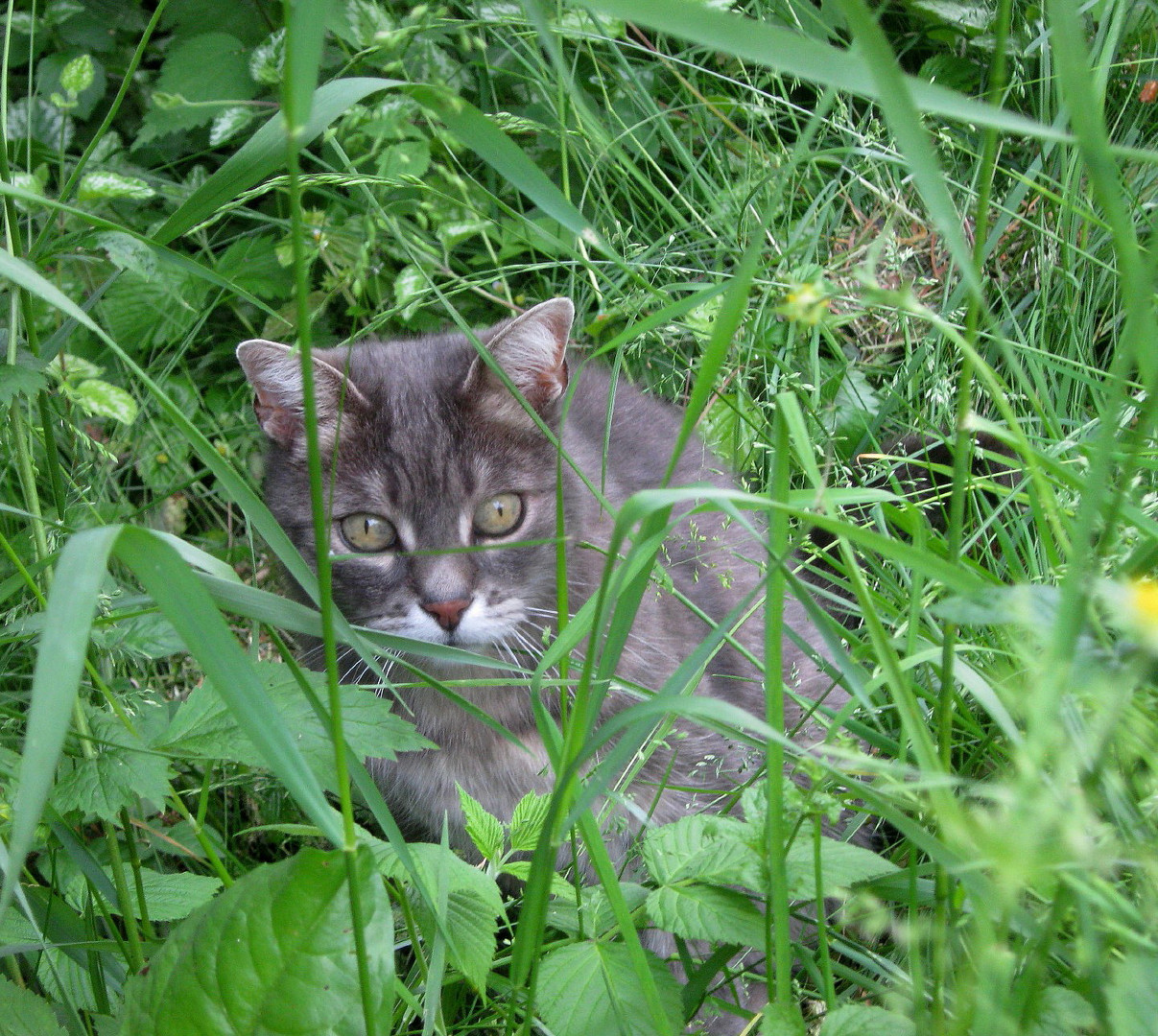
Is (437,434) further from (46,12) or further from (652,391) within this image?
(46,12)

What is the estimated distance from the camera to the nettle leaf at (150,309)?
7.86ft

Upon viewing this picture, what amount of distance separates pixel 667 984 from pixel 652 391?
5.17 feet

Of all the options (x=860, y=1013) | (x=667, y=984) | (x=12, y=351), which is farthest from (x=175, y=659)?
(x=860, y=1013)

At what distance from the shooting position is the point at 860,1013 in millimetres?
885

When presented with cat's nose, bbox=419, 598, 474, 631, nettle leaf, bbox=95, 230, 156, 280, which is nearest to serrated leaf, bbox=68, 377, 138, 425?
nettle leaf, bbox=95, 230, 156, 280

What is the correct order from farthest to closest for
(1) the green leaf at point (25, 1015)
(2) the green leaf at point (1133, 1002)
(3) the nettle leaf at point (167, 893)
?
(3) the nettle leaf at point (167, 893)
(1) the green leaf at point (25, 1015)
(2) the green leaf at point (1133, 1002)

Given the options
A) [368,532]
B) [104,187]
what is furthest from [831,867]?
[104,187]

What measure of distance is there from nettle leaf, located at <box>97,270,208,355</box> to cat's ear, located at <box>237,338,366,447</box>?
69 centimetres

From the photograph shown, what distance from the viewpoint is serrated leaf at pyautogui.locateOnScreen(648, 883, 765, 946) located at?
0.98m

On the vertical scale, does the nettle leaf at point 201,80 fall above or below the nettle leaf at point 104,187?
above

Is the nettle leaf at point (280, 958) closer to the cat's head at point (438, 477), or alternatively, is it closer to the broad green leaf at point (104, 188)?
the cat's head at point (438, 477)

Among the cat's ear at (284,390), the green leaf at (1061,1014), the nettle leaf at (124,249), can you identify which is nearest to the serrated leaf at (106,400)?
the cat's ear at (284,390)

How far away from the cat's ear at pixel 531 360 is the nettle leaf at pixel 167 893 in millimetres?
770

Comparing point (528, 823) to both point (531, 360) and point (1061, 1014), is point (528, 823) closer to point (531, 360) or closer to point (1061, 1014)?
point (1061, 1014)
